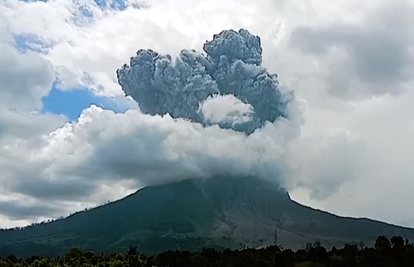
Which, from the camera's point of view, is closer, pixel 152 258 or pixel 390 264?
pixel 390 264

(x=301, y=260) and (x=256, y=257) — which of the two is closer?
(x=301, y=260)

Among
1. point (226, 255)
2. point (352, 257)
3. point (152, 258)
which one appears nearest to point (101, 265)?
point (152, 258)

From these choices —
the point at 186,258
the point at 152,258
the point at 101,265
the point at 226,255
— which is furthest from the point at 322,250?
the point at 101,265

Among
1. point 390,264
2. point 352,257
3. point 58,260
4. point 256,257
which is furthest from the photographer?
point 58,260

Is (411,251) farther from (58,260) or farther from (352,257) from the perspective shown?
(58,260)

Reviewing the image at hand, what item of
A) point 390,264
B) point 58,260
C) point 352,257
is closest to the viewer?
point 390,264

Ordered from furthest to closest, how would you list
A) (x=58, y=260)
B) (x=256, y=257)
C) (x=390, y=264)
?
(x=58, y=260) < (x=256, y=257) < (x=390, y=264)

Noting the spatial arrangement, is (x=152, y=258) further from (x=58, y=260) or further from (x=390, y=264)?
Result: (x=390, y=264)

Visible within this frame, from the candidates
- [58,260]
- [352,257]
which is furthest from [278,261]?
[58,260]
